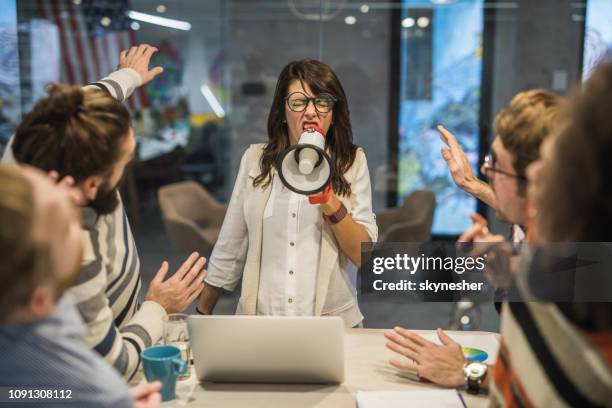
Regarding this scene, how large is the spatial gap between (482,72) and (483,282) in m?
3.28

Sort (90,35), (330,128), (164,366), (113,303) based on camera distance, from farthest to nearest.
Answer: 1. (90,35)
2. (330,128)
3. (113,303)
4. (164,366)

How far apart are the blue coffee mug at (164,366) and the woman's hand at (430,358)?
579 millimetres

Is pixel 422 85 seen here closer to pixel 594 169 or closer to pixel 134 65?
pixel 134 65

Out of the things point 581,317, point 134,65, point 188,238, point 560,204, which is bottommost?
point 188,238

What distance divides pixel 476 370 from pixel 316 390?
41cm

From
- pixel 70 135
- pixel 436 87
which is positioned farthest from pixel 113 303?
pixel 436 87

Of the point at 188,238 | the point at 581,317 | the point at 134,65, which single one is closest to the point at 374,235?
the point at 134,65

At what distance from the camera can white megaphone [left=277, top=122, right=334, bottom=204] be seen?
6.73 ft

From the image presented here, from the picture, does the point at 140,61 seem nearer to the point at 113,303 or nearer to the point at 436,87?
the point at 113,303

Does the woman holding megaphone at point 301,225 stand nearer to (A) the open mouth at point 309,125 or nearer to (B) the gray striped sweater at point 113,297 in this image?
(A) the open mouth at point 309,125

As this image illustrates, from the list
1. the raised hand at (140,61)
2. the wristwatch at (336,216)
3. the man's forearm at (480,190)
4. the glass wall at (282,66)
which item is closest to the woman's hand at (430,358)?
the wristwatch at (336,216)

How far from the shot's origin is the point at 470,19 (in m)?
5.27

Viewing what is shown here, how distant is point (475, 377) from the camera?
1.69 m

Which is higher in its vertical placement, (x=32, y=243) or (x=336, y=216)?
(x=32, y=243)
